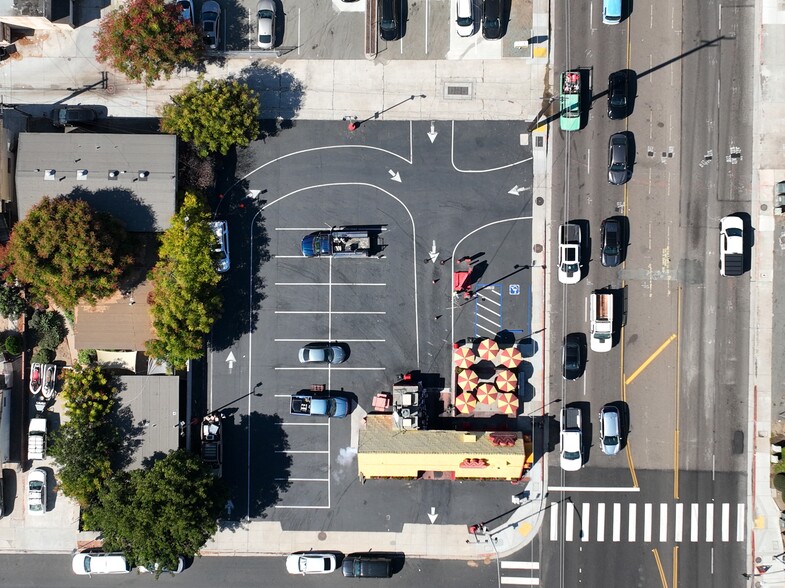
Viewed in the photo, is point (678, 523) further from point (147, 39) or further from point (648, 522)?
point (147, 39)

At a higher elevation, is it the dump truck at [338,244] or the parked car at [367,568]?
the dump truck at [338,244]

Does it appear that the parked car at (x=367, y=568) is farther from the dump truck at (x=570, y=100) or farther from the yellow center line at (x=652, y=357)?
the dump truck at (x=570, y=100)

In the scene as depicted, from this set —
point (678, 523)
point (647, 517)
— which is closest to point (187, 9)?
point (647, 517)

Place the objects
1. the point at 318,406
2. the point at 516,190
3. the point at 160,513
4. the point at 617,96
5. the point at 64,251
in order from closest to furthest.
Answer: the point at 64,251 < the point at 160,513 < the point at 617,96 < the point at 318,406 < the point at 516,190

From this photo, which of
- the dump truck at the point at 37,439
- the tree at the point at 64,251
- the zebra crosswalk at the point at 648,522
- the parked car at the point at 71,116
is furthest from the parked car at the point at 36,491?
the zebra crosswalk at the point at 648,522

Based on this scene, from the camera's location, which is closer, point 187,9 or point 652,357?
point 187,9

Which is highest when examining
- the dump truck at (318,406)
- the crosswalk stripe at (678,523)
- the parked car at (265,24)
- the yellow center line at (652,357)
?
the parked car at (265,24)

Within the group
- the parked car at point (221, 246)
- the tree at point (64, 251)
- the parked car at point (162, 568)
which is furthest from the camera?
the parked car at point (221, 246)
